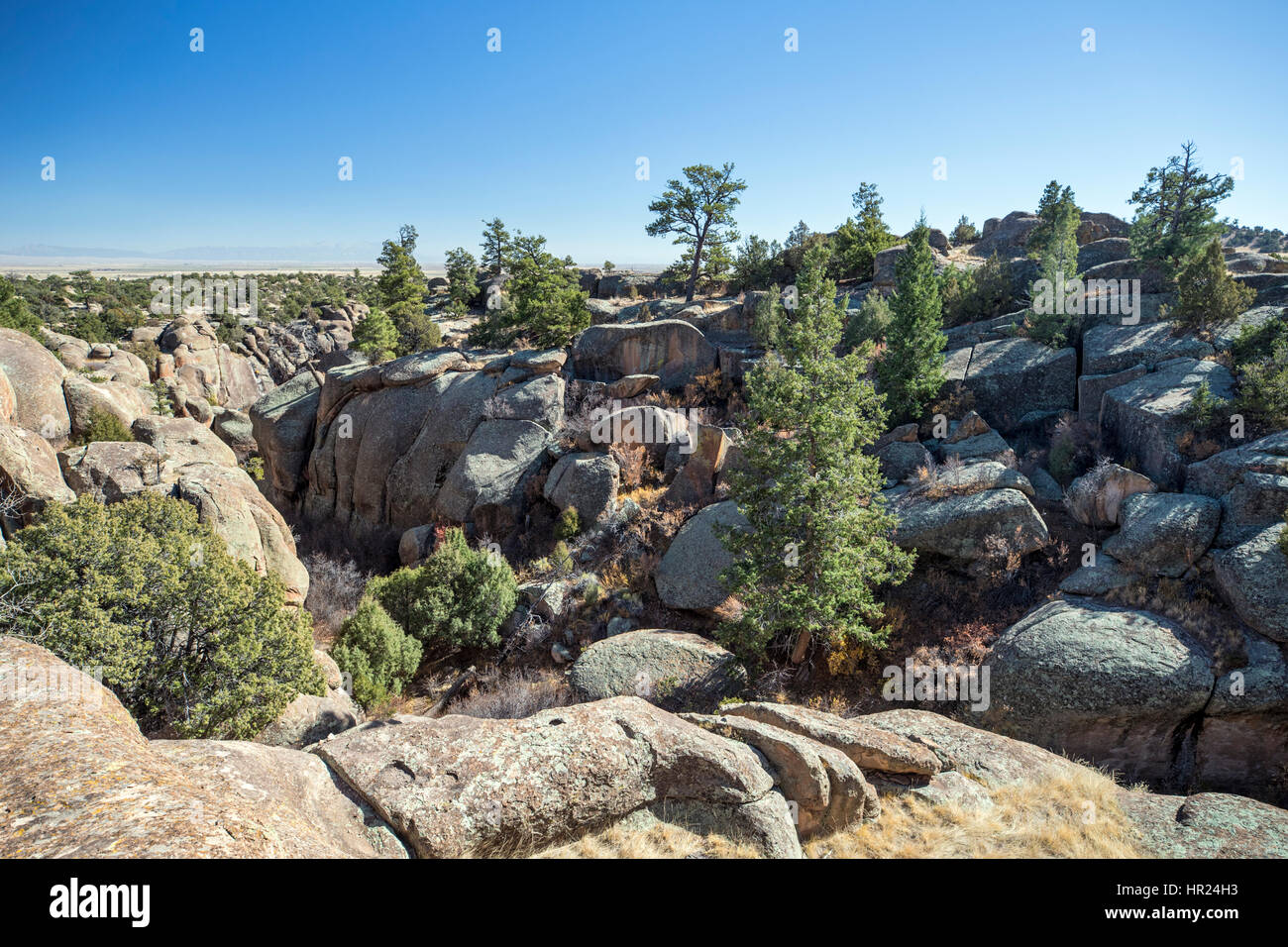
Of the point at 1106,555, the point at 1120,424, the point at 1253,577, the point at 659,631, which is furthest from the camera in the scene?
the point at 1120,424

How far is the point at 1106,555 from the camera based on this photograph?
14367mm

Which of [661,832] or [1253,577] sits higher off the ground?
[1253,577]

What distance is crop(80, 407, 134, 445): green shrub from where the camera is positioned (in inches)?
737

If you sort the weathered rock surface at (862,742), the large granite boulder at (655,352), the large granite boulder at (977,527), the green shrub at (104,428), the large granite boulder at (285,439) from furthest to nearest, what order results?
the large granite boulder at (285,439) < the large granite boulder at (655,352) < the green shrub at (104,428) < the large granite boulder at (977,527) < the weathered rock surface at (862,742)

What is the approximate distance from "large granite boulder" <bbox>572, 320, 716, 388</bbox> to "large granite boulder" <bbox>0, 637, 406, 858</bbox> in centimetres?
2458

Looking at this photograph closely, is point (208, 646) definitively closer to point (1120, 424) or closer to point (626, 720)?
point (626, 720)

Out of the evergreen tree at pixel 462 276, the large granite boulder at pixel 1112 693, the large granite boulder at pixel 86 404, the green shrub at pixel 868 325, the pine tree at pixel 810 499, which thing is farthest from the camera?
the evergreen tree at pixel 462 276

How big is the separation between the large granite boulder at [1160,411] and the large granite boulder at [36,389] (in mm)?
34079

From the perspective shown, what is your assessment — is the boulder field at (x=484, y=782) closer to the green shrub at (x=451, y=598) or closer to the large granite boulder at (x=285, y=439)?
the green shrub at (x=451, y=598)

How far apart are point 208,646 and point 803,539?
38.6ft

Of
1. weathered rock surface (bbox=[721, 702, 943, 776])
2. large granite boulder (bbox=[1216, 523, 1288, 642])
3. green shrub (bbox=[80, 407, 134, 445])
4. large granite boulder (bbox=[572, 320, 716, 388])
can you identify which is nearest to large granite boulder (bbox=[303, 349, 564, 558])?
large granite boulder (bbox=[572, 320, 716, 388])

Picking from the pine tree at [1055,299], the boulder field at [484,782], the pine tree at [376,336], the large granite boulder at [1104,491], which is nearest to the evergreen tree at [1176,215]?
the pine tree at [1055,299]

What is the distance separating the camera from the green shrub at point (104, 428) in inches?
737
